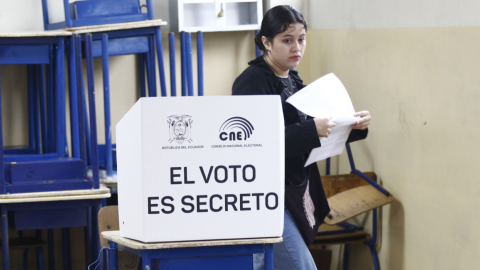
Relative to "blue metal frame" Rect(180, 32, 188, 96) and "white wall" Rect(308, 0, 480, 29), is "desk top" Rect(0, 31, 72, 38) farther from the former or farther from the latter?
"white wall" Rect(308, 0, 480, 29)

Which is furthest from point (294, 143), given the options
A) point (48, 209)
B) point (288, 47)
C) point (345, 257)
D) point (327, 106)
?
point (345, 257)

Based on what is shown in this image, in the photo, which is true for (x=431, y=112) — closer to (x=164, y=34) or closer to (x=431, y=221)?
(x=431, y=221)

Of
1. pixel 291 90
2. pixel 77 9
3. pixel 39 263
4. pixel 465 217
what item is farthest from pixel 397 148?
pixel 39 263

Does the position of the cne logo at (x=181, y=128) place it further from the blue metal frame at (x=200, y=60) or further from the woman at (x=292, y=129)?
the blue metal frame at (x=200, y=60)

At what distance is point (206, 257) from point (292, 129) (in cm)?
46

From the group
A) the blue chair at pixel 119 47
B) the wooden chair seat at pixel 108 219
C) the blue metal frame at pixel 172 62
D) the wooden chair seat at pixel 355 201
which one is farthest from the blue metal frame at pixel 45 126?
the wooden chair seat at pixel 355 201

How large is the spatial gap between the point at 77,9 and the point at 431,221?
206 cm

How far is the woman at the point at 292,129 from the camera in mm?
1616

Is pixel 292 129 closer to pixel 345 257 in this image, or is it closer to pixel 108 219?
pixel 108 219

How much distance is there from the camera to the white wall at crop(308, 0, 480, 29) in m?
2.12

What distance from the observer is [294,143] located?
1.61 m

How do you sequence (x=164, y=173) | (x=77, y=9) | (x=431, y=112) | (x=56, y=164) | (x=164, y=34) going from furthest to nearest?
(x=164, y=34), (x=77, y=9), (x=56, y=164), (x=431, y=112), (x=164, y=173)

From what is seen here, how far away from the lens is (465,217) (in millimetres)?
2113

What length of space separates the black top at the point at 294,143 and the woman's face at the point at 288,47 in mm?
45
